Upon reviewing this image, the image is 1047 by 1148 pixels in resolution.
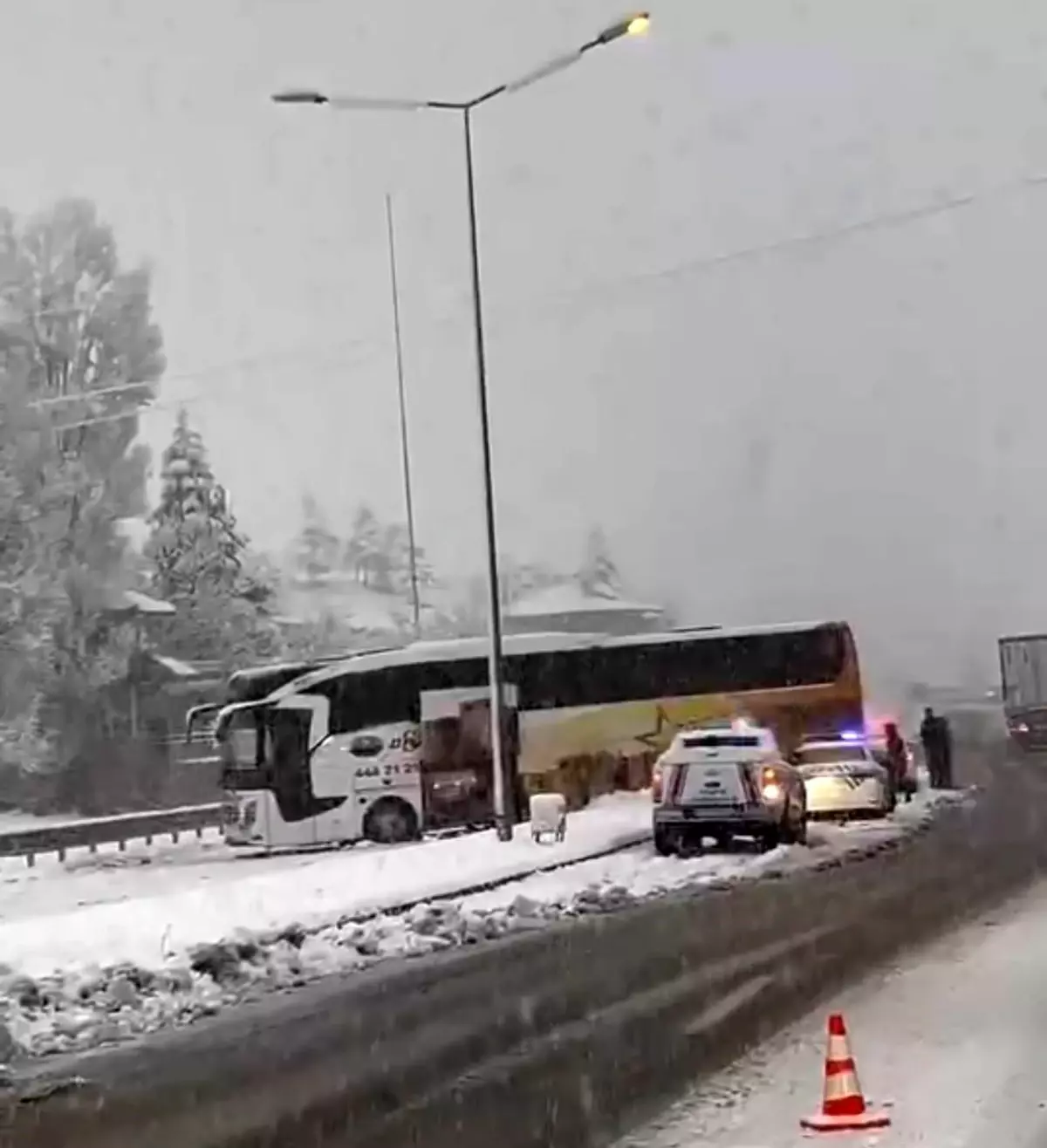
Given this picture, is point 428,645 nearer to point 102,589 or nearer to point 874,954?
point 102,589

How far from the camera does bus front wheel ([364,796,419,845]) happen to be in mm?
39562

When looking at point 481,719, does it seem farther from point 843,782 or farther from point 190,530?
point 190,530

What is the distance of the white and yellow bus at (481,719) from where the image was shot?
39.5 metres

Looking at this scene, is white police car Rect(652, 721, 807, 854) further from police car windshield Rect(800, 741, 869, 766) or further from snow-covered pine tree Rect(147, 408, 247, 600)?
snow-covered pine tree Rect(147, 408, 247, 600)

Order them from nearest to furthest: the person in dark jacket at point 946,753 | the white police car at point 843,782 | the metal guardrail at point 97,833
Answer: the white police car at point 843,782, the metal guardrail at point 97,833, the person in dark jacket at point 946,753

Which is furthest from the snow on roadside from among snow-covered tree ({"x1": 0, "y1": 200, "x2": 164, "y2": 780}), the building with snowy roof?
the building with snowy roof

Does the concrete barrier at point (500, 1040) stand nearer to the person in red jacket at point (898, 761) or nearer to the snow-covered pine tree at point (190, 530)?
the person in red jacket at point (898, 761)

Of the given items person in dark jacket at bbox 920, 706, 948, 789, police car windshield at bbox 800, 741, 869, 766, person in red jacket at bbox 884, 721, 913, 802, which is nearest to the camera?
police car windshield at bbox 800, 741, 869, 766

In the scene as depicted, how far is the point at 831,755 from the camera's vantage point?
3669 centimetres

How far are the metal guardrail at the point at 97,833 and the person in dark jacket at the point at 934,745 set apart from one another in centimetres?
1522

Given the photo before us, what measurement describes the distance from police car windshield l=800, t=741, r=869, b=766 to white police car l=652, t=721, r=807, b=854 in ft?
17.5

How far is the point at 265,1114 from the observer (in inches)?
Result: 417

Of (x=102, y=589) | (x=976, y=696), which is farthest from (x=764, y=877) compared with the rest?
(x=976, y=696)

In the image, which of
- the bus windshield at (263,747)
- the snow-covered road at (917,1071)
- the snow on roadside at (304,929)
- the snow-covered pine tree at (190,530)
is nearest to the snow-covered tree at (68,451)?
the snow-covered pine tree at (190,530)
